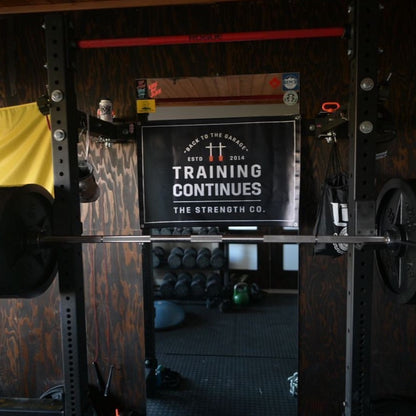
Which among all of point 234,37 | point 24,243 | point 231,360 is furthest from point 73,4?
point 231,360

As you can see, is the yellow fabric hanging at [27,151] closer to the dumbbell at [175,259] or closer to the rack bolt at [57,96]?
the rack bolt at [57,96]

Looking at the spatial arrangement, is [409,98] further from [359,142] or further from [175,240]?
[175,240]

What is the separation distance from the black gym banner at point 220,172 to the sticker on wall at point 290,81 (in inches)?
7.0

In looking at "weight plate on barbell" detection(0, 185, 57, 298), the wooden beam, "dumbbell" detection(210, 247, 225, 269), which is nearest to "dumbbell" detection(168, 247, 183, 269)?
"dumbbell" detection(210, 247, 225, 269)

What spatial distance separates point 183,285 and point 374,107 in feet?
11.6

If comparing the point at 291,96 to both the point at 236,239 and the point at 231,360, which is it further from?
the point at 231,360

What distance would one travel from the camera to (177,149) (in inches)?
84.3

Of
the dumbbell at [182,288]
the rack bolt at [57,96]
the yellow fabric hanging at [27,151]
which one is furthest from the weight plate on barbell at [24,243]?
the dumbbell at [182,288]

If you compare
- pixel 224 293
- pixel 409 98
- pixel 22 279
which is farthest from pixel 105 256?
pixel 224 293

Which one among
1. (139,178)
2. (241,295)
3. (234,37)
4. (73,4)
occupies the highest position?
(73,4)

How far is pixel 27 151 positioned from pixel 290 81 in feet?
5.25

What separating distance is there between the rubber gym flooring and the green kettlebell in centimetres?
9

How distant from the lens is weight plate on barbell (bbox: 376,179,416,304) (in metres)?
1.06

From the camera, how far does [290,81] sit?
2.03 meters
